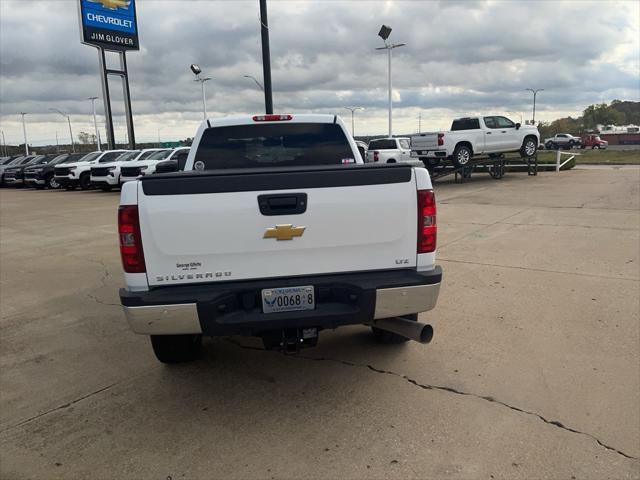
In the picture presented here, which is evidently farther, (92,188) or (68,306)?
(92,188)

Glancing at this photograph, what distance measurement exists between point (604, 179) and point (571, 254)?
47.7 ft

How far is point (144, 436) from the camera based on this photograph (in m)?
3.19

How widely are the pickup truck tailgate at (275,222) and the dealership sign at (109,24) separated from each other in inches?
1310

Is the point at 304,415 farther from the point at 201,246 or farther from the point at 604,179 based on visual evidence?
the point at 604,179

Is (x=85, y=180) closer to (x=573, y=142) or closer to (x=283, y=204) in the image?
(x=283, y=204)

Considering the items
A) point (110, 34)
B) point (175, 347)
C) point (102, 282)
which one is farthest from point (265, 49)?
point (110, 34)

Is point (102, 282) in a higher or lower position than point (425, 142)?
lower

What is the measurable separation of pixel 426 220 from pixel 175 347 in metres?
2.21

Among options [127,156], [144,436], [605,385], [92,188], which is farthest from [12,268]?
[92,188]

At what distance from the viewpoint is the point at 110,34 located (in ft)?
106

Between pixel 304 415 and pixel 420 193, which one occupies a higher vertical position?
pixel 420 193

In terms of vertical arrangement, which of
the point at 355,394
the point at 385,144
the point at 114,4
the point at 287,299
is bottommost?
the point at 355,394

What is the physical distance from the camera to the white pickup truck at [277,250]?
3.03 meters

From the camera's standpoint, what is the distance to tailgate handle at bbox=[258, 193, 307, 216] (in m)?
3.07
